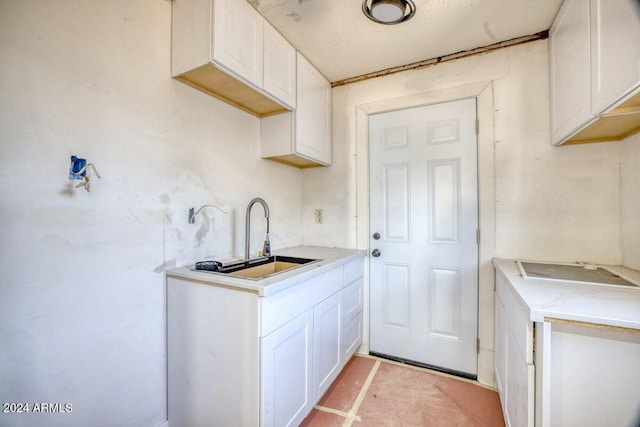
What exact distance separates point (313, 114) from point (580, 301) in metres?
1.93

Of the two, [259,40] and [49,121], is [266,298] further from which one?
[259,40]

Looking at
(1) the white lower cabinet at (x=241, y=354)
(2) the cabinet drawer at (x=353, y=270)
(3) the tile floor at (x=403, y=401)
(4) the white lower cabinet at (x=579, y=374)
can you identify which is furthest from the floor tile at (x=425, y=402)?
(2) the cabinet drawer at (x=353, y=270)

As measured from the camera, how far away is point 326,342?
64.8 inches

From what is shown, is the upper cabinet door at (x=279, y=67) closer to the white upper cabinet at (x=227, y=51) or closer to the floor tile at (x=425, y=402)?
the white upper cabinet at (x=227, y=51)

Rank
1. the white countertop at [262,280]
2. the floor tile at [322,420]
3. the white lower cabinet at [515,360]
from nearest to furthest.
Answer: the white lower cabinet at [515,360] < the white countertop at [262,280] < the floor tile at [322,420]

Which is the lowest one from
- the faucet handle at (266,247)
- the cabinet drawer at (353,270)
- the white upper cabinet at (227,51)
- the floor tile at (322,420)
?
the floor tile at (322,420)

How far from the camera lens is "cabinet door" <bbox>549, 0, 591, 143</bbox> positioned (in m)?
1.24

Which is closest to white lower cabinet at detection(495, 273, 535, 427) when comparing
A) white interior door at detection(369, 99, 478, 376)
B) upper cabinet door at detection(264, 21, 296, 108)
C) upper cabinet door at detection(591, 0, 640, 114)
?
white interior door at detection(369, 99, 478, 376)

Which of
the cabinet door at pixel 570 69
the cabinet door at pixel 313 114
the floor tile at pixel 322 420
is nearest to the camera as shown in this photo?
the cabinet door at pixel 570 69

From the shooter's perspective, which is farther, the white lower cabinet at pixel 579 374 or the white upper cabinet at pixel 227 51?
the white upper cabinet at pixel 227 51

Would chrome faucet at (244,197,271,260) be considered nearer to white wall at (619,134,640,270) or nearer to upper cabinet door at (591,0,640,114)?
upper cabinet door at (591,0,640,114)

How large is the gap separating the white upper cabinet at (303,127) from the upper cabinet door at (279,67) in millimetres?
84

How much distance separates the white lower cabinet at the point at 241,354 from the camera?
1135 mm

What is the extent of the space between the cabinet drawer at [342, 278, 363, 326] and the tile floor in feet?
1.41
